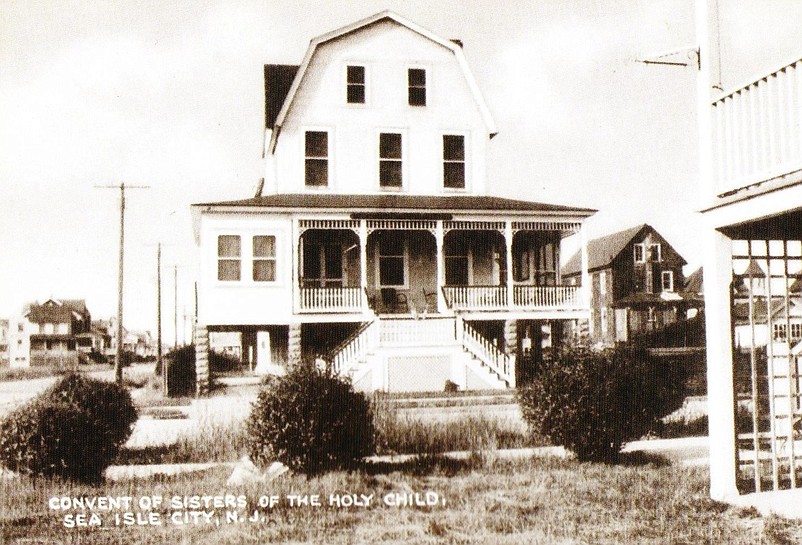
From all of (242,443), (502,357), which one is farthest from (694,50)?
(502,357)

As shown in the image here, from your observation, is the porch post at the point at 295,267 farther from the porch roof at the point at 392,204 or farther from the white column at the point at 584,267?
the white column at the point at 584,267

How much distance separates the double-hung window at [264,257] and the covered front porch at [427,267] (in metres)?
0.51

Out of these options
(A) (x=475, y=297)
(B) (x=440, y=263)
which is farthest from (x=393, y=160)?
(A) (x=475, y=297)

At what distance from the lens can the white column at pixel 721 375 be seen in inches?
216

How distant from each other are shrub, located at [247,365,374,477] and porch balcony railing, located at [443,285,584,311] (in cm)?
972

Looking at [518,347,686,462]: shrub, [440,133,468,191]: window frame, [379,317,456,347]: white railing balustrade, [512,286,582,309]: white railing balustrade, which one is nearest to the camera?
[518,347,686,462]: shrub

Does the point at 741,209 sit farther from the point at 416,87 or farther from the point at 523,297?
the point at 416,87

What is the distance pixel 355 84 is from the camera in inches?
659

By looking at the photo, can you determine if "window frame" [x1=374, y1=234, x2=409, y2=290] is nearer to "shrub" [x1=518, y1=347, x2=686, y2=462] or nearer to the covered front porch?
the covered front porch

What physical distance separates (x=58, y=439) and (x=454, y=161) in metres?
12.7

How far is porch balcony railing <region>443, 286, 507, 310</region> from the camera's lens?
1598 cm

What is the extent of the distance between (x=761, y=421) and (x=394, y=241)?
9390mm

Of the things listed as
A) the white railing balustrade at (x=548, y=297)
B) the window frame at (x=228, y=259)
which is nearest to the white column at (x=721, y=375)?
the white railing balustrade at (x=548, y=297)

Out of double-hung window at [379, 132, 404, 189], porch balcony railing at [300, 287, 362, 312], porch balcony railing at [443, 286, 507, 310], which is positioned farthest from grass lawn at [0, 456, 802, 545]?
double-hung window at [379, 132, 404, 189]
